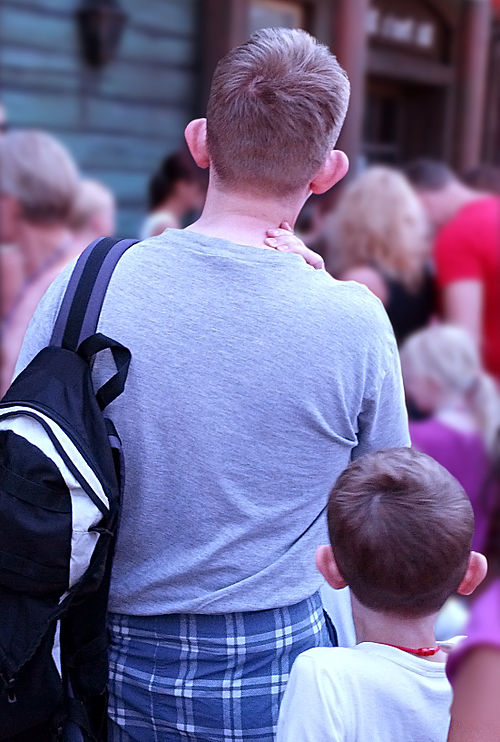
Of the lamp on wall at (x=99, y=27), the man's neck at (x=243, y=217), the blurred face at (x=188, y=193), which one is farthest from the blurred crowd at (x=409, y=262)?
the lamp on wall at (x=99, y=27)

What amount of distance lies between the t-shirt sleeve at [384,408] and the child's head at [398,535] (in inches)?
1.7

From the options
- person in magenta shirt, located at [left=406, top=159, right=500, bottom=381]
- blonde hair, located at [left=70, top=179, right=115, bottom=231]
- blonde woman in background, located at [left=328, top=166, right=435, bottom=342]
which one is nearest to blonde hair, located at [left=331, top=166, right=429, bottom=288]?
blonde woman in background, located at [left=328, top=166, right=435, bottom=342]

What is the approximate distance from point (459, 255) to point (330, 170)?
2.01 m

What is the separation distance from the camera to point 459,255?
10.9 ft

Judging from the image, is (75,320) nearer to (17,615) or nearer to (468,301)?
(17,615)

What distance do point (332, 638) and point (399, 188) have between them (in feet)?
7.06

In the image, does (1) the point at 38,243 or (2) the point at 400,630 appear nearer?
(2) the point at 400,630

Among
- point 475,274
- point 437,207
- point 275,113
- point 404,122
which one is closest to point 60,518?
point 275,113

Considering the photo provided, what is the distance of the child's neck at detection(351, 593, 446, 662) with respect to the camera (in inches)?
52.6

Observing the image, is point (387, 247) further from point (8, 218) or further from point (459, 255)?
point (8, 218)

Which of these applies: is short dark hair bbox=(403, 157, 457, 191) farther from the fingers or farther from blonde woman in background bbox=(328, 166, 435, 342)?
the fingers

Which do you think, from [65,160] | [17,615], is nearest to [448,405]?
[65,160]

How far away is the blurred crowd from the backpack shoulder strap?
3.39ft

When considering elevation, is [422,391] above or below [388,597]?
below
